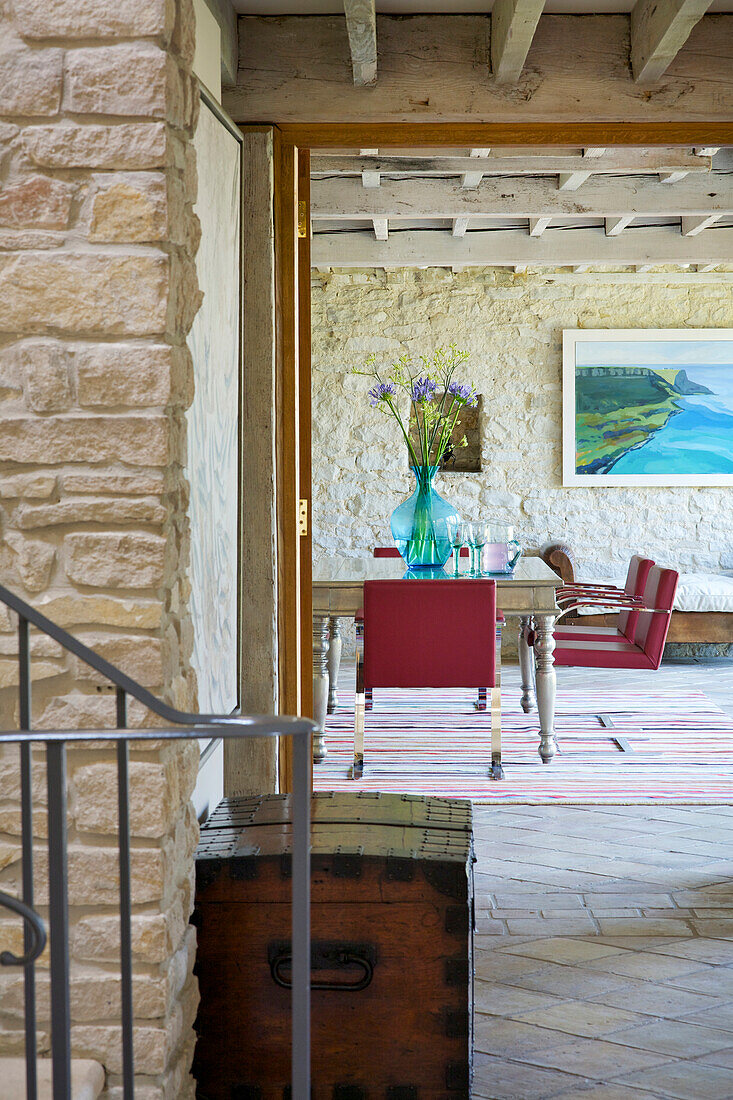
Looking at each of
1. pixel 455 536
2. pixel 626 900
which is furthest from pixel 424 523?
pixel 626 900

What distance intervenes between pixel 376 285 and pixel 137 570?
6.01 meters

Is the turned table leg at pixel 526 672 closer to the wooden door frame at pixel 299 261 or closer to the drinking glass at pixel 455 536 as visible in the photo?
the drinking glass at pixel 455 536

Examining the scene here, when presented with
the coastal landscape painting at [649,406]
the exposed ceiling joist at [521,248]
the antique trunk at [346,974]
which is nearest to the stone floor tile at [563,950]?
the antique trunk at [346,974]

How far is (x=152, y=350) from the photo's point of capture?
164 cm

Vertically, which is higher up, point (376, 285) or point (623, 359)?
point (376, 285)

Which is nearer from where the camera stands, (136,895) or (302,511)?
(136,895)

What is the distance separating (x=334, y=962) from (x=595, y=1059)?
64 cm

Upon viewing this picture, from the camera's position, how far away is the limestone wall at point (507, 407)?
24.1 feet

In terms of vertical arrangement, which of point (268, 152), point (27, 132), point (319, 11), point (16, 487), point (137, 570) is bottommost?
point (137, 570)

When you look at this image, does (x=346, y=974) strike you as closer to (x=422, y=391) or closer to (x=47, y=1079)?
(x=47, y=1079)

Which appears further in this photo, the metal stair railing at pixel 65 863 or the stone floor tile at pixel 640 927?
the stone floor tile at pixel 640 927

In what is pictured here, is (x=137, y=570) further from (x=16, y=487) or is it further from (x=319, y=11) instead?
(x=319, y=11)

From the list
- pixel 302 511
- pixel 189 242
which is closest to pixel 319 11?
pixel 302 511

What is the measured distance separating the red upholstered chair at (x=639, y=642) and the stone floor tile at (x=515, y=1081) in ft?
8.62
